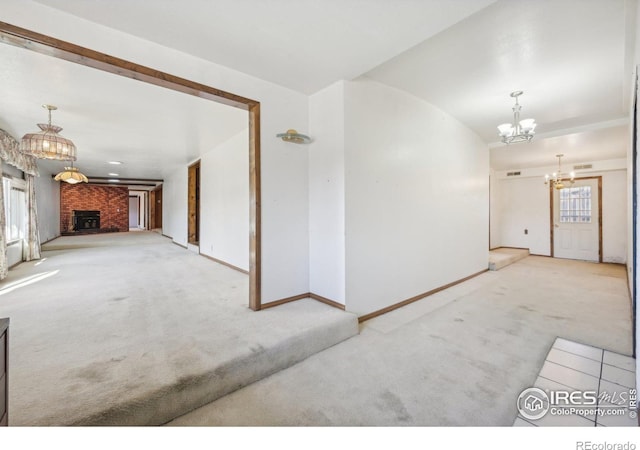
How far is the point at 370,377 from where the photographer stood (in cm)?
195

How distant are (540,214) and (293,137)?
27.5 feet

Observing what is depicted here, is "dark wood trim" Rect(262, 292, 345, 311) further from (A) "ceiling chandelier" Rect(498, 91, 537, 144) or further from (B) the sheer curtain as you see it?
(B) the sheer curtain

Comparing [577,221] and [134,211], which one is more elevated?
[134,211]

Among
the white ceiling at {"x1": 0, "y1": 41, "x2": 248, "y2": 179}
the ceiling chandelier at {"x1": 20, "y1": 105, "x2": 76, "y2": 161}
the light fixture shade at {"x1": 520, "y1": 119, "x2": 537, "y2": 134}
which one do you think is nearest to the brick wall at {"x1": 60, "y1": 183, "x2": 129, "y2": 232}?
the white ceiling at {"x1": 0, "y1": 41, "x2": 248, "y2": 179}

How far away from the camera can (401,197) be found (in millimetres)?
3357

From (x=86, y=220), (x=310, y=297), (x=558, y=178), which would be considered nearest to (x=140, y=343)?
(x=310, y=297)

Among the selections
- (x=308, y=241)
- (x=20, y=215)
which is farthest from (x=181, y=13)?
(x=20, y=215)

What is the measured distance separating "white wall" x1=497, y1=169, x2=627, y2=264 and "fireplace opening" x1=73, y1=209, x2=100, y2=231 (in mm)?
16233

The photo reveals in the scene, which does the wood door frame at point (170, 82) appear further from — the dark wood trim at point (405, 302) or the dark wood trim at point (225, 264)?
the dark wood trim at point (225, 264)

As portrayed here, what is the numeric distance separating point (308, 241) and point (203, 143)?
3.68m

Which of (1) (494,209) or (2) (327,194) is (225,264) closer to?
(2) (327,194)

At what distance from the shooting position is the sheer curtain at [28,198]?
13.2ft

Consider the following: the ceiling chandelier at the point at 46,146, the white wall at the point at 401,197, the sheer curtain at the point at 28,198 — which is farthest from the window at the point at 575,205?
the sheer curtain at the point at 28,198
